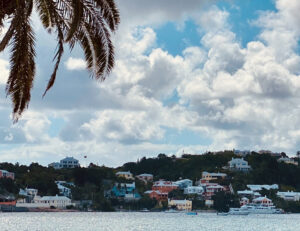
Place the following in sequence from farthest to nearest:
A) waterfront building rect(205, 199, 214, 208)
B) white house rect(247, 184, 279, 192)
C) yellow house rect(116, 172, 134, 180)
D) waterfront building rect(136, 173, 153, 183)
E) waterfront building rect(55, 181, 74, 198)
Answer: waterfront building rect(136, 173, 153, 183), yellow house rect(116, 172, 134, 180), white house rect(247, 184, 279, 192), waterfront building rect(205, 199, 214, 208), waterfront building rect(55, 181, 74, 198)

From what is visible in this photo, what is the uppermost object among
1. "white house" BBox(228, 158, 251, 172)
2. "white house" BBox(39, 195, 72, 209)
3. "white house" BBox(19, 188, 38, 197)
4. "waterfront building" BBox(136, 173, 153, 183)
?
"white house" BBox(228, 158, 251, 172)

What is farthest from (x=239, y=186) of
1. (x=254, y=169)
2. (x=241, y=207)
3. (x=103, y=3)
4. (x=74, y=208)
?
(x=103, y=3)

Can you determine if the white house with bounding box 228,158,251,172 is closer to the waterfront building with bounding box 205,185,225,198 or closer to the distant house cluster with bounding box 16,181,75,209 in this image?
the waterfront building with bounding box 205,185,225,198

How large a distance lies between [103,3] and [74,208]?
135506 millimetres

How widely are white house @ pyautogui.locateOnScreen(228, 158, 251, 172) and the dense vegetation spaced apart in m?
2.03

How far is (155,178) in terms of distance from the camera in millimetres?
192750

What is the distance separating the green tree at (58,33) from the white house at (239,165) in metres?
175

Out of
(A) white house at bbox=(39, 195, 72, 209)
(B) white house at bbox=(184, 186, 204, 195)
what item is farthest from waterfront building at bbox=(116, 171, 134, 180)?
(A) white house at bbox=(39, 195, 72, 209)

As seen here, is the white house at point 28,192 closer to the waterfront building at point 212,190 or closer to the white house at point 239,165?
the waterfront building at point 212,190

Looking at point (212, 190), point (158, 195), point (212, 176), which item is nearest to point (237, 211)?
point (158, 195)

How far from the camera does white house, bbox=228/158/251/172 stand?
7554 inches

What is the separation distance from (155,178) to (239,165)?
921 inches

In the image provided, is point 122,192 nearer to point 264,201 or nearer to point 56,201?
point 56,201

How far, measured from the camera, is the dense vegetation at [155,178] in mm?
149875
